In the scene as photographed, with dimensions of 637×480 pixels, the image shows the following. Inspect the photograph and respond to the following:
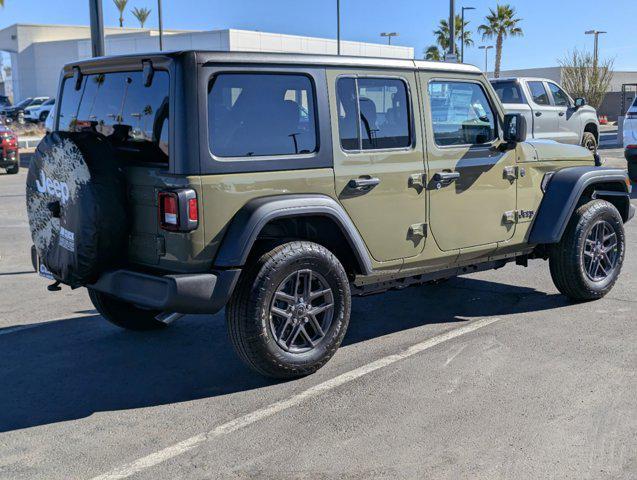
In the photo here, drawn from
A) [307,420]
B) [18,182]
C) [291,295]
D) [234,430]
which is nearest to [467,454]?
[307,420]

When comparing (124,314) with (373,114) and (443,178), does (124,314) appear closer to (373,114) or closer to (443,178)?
(373,114)

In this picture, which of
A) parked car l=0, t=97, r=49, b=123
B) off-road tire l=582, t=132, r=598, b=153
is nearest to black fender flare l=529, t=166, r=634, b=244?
off-road tire l=582, t=132, r=598, b=153

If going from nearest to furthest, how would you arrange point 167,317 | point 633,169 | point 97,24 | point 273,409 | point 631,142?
1. point 273,409
2. point 167,317
3. point 97,24
4. point 633,169
5. point 631,142

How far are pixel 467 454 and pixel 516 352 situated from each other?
5.43 feet

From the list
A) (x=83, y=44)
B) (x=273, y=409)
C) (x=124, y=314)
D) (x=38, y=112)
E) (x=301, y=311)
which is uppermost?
(x=83, y=44)

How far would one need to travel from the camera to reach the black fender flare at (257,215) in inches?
171

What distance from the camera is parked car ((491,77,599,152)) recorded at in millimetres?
15820

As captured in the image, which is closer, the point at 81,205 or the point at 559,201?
the point at 81,205

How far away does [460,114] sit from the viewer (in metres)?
5.65

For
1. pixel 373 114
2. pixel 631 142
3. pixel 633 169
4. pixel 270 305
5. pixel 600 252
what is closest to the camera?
pixel 270 305

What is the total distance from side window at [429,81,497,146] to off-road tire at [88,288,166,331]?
250 centimetres

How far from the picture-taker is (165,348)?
5520mm

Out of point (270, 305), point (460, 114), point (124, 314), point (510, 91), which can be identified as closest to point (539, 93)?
point (510, 91)

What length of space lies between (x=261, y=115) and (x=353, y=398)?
1.72 m
